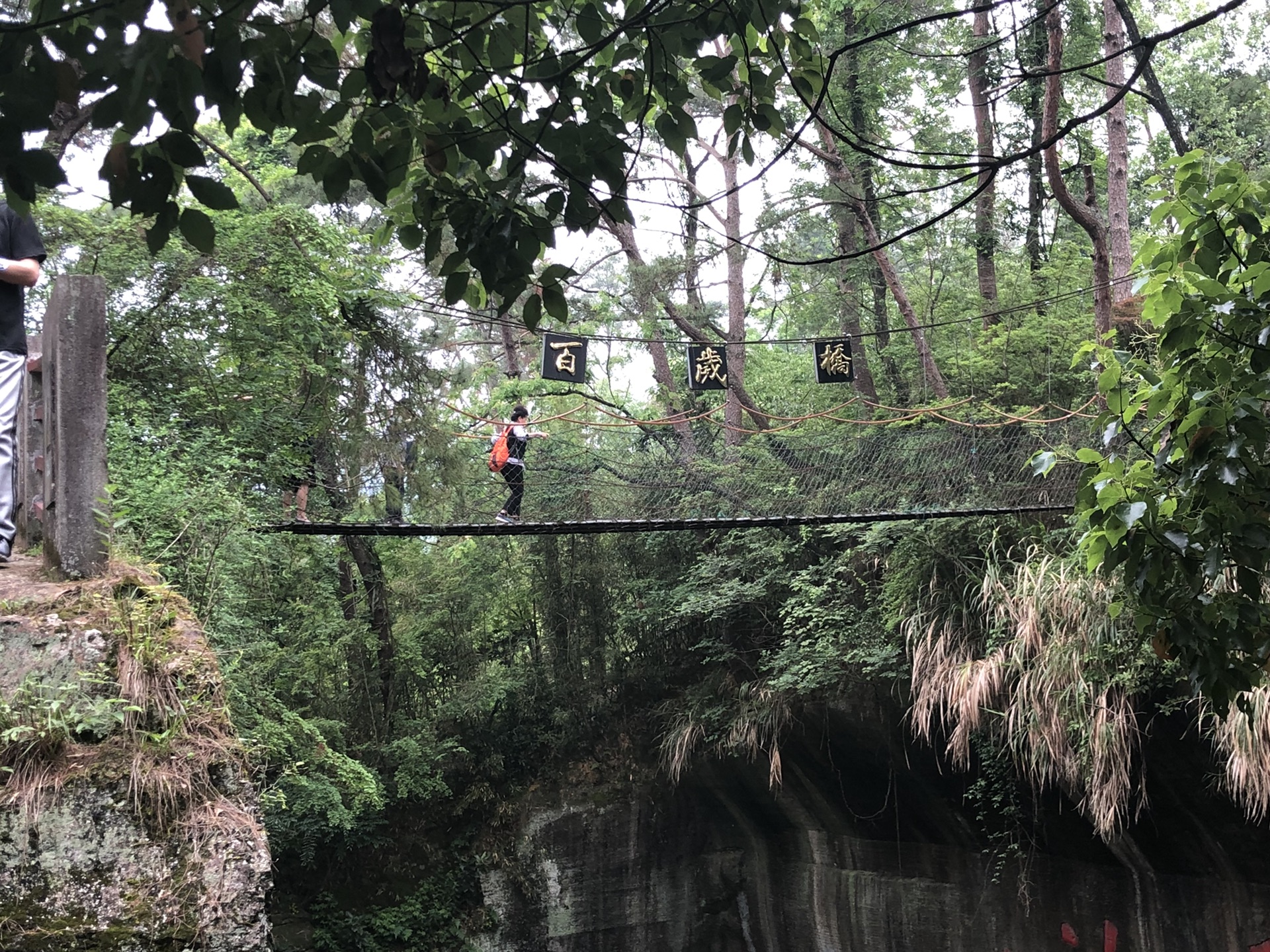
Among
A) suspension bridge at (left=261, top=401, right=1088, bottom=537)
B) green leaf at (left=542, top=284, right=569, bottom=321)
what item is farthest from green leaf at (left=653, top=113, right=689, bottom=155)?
suspension bridge at (left=261, top=401, right=1088, bottom=537)

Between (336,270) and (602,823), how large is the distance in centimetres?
407

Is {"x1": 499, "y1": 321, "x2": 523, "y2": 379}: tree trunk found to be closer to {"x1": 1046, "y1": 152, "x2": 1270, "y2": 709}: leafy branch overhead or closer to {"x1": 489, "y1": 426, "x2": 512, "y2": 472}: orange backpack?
{"x1": 489, "y1": 426, "x2": 512, "y2": 472}: orange backpack

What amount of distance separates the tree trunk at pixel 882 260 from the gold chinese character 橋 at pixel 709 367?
1130 mm

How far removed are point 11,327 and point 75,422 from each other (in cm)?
25

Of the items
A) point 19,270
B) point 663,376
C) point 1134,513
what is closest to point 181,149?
point 1134,513

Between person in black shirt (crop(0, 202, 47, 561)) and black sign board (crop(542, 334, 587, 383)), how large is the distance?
11.0 feet

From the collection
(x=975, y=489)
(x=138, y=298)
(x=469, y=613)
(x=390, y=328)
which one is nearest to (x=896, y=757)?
(x=975, y=489)

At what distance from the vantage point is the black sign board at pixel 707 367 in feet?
19.4

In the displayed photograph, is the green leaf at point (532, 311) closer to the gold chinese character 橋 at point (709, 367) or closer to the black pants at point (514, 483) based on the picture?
the black pants at point (514, 483)

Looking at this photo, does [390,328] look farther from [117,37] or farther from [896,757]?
[117,37]

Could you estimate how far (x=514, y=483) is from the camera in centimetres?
513

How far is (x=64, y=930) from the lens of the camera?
1908 mm

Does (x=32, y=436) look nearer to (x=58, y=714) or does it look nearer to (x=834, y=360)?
(x=58, y=714)

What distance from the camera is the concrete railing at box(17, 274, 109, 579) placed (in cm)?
236
